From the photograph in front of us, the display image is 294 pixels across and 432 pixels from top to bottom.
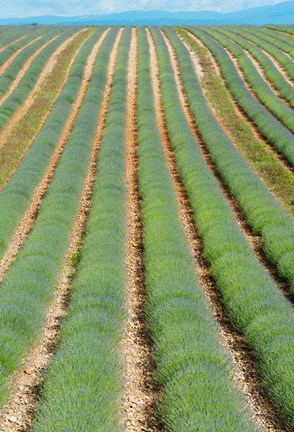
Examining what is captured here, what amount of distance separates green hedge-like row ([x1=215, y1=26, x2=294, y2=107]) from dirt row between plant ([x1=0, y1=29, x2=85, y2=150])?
12841mm

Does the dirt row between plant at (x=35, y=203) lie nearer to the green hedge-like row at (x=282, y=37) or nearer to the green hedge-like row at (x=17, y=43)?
the green hedge-like row at (x=17, y=43)

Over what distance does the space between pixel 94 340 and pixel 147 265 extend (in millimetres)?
2860

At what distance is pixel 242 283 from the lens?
801 centimetres

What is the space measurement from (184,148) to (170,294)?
953 cm

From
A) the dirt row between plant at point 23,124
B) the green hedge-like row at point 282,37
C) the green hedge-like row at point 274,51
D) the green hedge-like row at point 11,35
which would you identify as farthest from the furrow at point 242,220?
the green hedge-like row at point 11,35

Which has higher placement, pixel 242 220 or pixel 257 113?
pixel 257 113

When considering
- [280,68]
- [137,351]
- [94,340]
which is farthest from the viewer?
[280,68]

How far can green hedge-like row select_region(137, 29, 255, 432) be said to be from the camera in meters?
5.08

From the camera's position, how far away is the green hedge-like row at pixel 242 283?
19.5 ft

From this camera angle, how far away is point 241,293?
773cm

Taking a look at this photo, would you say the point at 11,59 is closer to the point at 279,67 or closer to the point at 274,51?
the point at 279,67

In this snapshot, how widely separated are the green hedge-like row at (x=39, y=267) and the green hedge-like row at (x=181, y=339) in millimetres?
1739

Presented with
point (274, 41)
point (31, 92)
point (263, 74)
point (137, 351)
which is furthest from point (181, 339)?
point (274, 41)

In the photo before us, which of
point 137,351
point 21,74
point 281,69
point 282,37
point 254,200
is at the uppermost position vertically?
point 282,37
